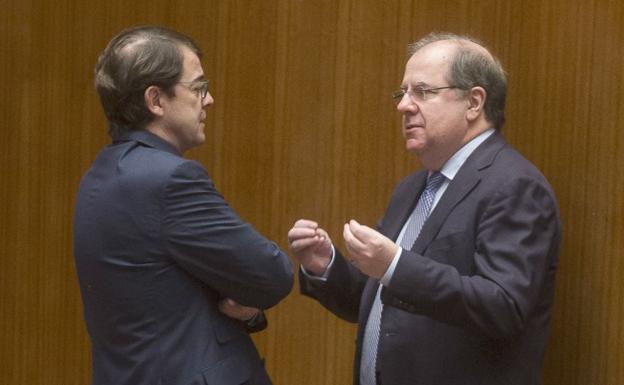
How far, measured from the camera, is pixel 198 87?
9.56ft

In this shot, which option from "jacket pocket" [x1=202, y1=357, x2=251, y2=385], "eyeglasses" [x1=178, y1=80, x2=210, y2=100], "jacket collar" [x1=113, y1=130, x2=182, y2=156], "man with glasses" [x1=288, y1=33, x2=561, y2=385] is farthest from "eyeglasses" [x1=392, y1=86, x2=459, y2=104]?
"jacket pocket" [x1=202, y1=357, x2=251, y2=385]

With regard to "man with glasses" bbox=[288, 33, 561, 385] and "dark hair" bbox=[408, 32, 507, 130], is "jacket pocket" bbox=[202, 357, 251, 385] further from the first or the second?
"dark hair" bbox=[408, 32, 507, 130]

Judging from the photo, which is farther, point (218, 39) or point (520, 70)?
point (218, 39)

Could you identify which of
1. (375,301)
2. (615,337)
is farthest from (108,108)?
(615,337)

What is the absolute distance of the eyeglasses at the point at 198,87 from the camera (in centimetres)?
289

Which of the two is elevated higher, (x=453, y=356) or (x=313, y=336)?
(x=453, y=356)

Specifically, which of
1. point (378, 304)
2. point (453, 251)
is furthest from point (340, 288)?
point (453, 251)

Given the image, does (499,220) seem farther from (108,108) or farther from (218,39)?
(218,39)

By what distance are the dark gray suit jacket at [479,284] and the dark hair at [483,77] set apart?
3.3 inches

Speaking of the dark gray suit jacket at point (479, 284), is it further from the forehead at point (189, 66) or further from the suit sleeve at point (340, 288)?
the forehead at point (189, 66)

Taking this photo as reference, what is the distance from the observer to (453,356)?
2.90 meters

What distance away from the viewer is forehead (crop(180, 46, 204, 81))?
2873 mm

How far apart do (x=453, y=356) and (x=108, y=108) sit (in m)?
1.03

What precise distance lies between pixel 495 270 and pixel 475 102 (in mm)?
493
